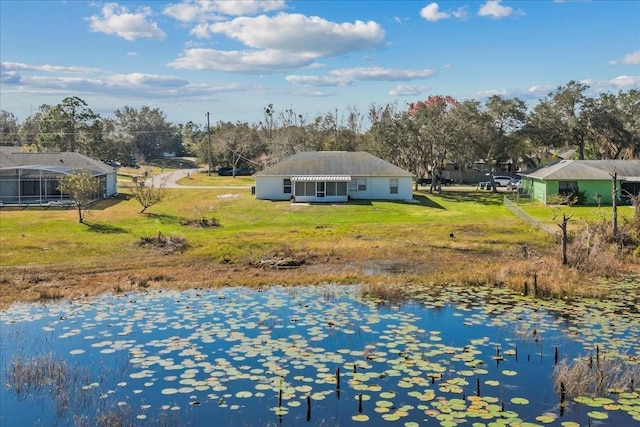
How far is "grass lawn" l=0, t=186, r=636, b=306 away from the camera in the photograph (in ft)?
75.2

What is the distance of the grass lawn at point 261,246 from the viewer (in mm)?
22906

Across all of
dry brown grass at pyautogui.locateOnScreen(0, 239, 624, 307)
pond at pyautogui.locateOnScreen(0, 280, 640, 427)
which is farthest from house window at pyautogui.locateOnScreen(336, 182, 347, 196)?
pond at pyautogui.locateOnScreen(0, 280, 640, 427)

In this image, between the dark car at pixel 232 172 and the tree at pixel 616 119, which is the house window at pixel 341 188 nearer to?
the tree at pixel 616 119

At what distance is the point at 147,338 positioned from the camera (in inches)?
603

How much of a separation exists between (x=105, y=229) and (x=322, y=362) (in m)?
23.4

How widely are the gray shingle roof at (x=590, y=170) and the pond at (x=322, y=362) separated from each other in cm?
2933

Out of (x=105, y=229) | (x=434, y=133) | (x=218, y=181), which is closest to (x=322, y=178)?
(x=434, y=133)

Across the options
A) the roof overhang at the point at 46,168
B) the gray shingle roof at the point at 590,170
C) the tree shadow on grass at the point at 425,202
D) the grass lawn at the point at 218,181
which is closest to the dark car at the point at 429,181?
the tree shadow on grass at the point at 425,202

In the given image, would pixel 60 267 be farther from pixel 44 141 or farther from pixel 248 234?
pixel 44 141

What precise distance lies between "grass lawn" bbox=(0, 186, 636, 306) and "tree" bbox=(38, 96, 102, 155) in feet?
131

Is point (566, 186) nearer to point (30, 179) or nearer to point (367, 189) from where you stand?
point (367, 189)

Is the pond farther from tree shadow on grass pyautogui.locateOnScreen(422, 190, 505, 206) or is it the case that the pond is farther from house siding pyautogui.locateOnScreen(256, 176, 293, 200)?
tree shadow on grass pyautogui.locateOnScreen(422, 190, 505, 206)

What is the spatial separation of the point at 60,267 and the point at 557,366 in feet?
64.2

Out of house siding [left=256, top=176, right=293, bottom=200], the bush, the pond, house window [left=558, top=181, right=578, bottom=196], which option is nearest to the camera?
the pond
